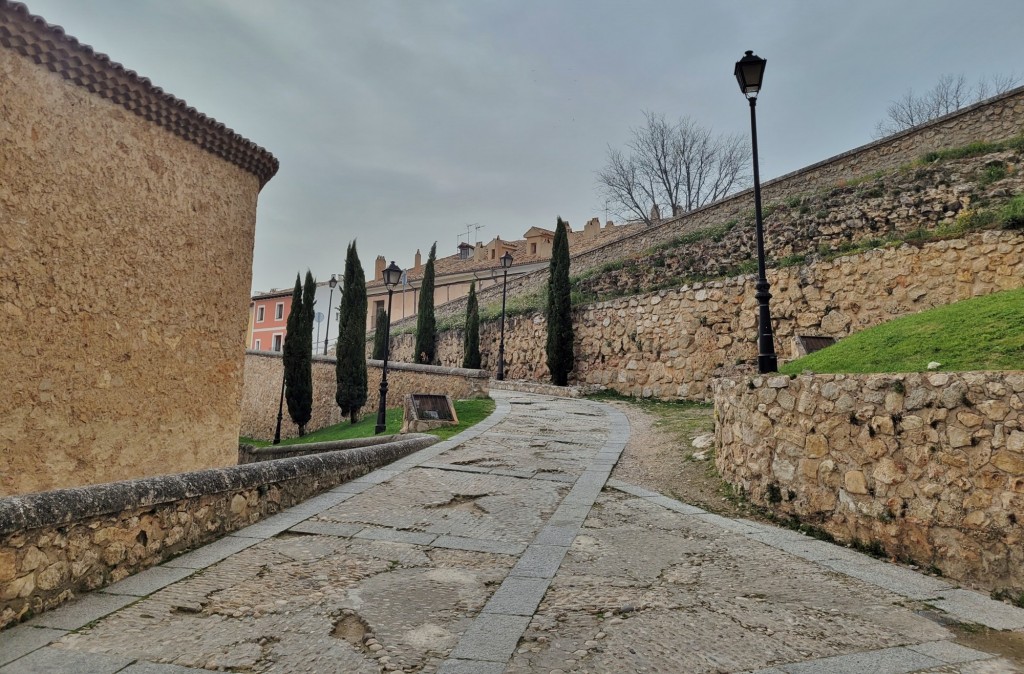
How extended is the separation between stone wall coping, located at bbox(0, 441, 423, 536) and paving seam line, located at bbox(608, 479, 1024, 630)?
4.10m

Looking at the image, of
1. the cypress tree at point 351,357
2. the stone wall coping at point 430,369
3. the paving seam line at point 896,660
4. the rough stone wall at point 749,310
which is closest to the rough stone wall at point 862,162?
the rough stone wall at point 749,310

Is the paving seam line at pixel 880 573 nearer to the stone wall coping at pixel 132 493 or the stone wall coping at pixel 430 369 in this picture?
the stone wall coping at pixel 132 493

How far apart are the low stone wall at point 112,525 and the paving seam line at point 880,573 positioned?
423cm

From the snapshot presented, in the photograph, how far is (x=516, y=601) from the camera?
3.56 meters

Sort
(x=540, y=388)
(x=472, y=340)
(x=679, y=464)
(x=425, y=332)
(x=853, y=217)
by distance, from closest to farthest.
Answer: (x=679, y=464) → (x=853, y=217) → (x=540, y=388) → (x=472, y=340) → (x=425, y=332)

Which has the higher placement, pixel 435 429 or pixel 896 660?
pixel 435 429

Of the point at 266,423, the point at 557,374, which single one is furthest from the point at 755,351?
the point at 266,423

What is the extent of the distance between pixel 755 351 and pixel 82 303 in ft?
45.6

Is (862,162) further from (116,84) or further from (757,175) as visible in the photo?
(116,84)

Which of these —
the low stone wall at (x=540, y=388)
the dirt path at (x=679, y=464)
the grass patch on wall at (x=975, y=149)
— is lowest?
the dirt path at (x=679, y=464)

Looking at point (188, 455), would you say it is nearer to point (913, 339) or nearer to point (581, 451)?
point (581, 451)

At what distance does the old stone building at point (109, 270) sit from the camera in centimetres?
659

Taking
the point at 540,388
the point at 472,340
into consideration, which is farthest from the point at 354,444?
the point at 472,340

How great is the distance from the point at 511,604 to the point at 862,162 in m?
15.8
